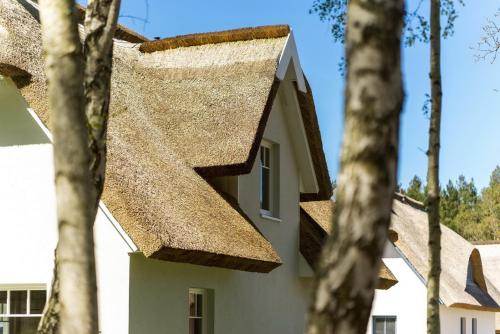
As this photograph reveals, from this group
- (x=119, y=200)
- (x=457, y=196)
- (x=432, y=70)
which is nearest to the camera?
(x=432, y=70)

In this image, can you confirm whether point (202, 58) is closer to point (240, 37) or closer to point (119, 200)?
point (240, 37)

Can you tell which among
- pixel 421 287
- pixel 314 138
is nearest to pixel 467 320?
pixel 421 287

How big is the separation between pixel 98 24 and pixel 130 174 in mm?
5559

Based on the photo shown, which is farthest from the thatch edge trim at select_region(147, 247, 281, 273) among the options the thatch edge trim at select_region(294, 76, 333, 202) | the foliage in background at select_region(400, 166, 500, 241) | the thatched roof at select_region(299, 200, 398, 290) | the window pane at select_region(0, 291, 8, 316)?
the foliage in background at select_region(400, 166, 500, 241)

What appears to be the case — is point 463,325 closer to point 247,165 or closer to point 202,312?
point 202,312

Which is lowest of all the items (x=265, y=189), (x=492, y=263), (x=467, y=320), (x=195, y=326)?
(x=467, y=320)

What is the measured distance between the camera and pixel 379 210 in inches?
164

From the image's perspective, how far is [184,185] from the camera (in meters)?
13.8

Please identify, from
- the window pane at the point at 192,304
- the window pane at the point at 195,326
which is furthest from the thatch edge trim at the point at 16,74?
the window pane at the point at 195,326

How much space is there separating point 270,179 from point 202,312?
345 centimetres

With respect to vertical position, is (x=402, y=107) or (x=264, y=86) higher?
(x=264, y=86)

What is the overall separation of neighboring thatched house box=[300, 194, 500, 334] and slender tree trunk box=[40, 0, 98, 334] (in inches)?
961

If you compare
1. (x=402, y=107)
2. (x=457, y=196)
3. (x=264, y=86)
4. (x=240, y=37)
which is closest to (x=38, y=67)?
(x=264, y=86)

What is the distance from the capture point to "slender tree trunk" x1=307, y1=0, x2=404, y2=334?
412cm
